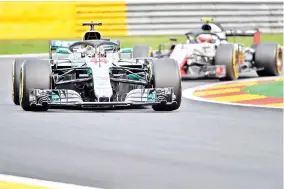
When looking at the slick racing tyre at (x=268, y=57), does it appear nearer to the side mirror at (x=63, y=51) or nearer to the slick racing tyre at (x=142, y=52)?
the slick racing tyre at (x=142, y=52)

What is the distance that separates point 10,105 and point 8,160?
5545 millimetres

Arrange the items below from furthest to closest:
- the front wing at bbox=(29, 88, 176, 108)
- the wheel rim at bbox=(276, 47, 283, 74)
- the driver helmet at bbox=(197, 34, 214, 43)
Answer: the wheel rim at bbox=(276, 47, 283, 74), the driver helmet at bbox=(197, 34, 214, 43), the front wing at bbox=(29, 88, 176, 108)

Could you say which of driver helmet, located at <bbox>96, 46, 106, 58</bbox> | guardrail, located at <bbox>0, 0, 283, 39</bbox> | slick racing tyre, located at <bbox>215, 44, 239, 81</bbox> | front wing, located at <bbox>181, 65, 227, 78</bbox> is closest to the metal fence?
guardrail, located at <bbox>0, 0, 283, 39</bbox>

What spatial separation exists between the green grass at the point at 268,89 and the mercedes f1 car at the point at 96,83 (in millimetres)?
2863

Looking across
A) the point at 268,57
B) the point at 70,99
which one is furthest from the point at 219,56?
the point at 70,99

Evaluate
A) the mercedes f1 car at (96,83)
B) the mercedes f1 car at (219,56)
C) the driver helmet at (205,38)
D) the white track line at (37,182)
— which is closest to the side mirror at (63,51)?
the mercedes f1 car at (96,83)

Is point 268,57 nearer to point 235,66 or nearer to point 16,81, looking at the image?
point 235,66

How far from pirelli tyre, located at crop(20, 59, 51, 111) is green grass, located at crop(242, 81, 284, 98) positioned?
422 cm

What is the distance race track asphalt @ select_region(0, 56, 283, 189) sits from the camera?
767 cm

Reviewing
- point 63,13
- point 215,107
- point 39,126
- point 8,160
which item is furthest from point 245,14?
point 8,160

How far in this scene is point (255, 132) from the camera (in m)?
10.6

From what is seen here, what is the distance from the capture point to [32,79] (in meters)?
12.8

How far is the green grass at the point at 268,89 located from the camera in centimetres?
1593

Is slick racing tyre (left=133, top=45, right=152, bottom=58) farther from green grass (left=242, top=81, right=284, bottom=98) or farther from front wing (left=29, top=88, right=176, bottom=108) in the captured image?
front wing (left=29, top=88, right=176, bottom=108)
